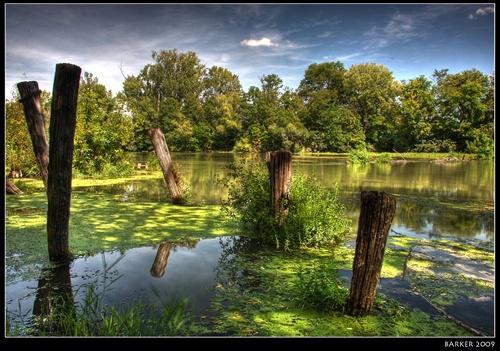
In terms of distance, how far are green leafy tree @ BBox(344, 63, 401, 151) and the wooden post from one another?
44.1 meters

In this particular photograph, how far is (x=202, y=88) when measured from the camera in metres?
64.1

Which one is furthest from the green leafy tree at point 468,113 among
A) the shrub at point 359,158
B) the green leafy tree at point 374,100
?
the shrub at point 359,158

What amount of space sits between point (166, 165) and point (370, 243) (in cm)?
747

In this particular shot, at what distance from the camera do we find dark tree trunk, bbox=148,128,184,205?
32.3 feet

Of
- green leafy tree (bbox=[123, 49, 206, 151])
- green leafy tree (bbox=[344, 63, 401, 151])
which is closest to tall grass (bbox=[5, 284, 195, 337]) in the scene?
green leafy tree (bbox=[344, 63, 401, 151])

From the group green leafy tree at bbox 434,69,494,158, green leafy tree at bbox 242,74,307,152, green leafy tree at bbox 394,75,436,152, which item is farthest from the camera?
green leafy tree at bbox 242,74,307,152

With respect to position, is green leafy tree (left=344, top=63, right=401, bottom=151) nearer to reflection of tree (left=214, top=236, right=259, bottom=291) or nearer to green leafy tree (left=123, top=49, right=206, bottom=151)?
green leafy tree (left=123, top=49, right=206, bottom=151)

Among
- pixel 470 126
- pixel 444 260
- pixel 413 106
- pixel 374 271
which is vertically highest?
pixel 413 106

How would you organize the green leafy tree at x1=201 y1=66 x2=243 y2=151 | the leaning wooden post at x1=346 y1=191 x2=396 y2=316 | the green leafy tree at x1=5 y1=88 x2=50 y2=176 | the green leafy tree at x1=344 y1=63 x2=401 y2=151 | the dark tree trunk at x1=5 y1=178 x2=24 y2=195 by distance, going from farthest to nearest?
the green leafy tree at x1=201 y1=66 x2=243 y2=151
the green leafy tree at x1=344 y1=63 x2=401 y2=151
the green leafy tree at x1=5 y1=88 x2=50 y2=176
the dark tree trunk at x1=5 y1=178 x2=24 y2=195
the leaning wooden post at x1=346 y1=191 x2=396 y2=316

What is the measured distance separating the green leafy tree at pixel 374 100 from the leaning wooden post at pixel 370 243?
46.5m

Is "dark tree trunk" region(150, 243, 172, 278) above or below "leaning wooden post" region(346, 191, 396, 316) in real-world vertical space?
below

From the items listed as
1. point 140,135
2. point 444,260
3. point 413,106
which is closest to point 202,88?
point 140,135

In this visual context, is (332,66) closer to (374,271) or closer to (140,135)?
(140,135)
